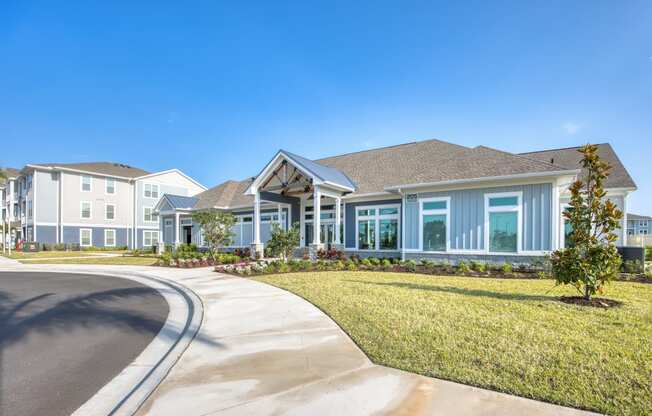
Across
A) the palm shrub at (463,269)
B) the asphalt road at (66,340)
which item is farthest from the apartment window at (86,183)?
the palm shrub at (463,269)

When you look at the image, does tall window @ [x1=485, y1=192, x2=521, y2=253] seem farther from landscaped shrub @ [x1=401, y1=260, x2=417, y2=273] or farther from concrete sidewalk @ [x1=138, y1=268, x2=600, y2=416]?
concrete sidewalk @ [x1=138, y1=268, x2=600, y2=416]

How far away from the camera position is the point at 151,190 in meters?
42.3

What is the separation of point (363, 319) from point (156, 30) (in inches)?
648

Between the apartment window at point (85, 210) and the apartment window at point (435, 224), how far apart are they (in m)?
38.8

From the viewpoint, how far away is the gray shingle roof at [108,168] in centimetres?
3809

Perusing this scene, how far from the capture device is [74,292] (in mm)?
9867

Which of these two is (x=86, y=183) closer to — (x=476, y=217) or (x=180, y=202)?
(x=180, y=202)

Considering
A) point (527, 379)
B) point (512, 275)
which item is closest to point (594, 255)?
point (527, 379)

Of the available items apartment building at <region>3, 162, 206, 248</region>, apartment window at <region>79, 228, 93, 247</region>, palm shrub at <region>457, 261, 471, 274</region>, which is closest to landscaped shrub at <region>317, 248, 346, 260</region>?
palm shrub at <region>457, 261, 471, 274</region>

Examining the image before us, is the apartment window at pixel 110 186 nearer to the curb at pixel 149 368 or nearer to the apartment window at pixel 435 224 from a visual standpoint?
the curb at pixel 149 368

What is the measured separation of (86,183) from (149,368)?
139ft

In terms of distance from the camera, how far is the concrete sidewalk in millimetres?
3035

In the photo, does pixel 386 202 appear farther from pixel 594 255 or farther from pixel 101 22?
pixel 101 22

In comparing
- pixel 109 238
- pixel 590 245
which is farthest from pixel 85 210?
pixel 590 245
